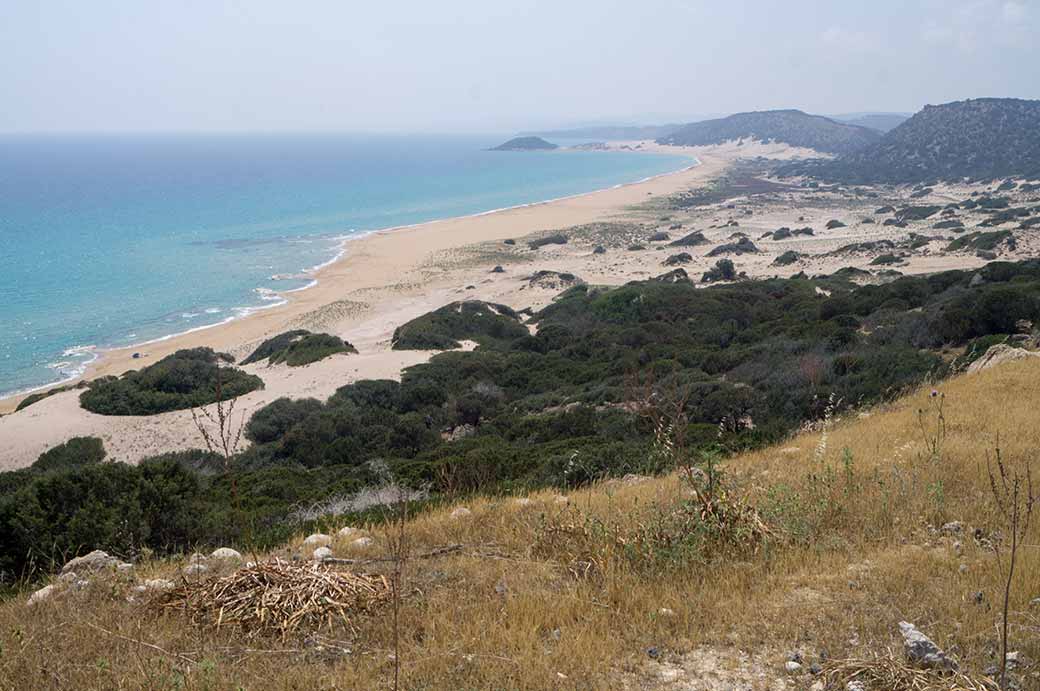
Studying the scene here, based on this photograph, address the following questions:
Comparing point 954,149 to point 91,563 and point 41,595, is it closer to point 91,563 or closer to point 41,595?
point 91,563

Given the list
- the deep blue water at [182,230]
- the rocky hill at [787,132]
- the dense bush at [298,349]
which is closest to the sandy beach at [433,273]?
the dense bush at [298,349]

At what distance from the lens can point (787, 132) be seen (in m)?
164

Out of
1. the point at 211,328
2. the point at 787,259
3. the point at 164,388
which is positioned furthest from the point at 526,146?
the point at 164,388

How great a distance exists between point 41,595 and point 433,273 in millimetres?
39793

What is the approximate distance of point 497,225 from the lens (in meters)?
62.2

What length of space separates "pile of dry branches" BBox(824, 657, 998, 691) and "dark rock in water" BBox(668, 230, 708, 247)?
46748 millimetres

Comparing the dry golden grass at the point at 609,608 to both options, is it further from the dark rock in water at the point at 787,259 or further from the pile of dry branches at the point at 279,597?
the dark rock in water at the point at 787,259

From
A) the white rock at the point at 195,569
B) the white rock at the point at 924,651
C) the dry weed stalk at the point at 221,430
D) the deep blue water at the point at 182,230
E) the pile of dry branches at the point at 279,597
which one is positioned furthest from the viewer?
the deep blue water at the point at 182,230

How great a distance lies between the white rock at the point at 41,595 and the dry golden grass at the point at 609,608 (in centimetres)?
10

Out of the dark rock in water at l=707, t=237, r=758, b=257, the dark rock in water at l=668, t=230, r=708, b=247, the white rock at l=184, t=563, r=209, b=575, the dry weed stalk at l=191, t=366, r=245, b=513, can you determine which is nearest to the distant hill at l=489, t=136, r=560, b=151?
the dark rock in water at l=668, t=230, r=708, b=247

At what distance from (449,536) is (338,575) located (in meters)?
1.35

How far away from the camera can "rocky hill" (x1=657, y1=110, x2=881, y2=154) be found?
146750 mm

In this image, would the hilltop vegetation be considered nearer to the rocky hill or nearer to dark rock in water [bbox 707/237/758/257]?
dark rock in water [bbox 707/237/758/257]

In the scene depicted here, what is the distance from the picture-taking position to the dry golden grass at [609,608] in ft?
10.3
